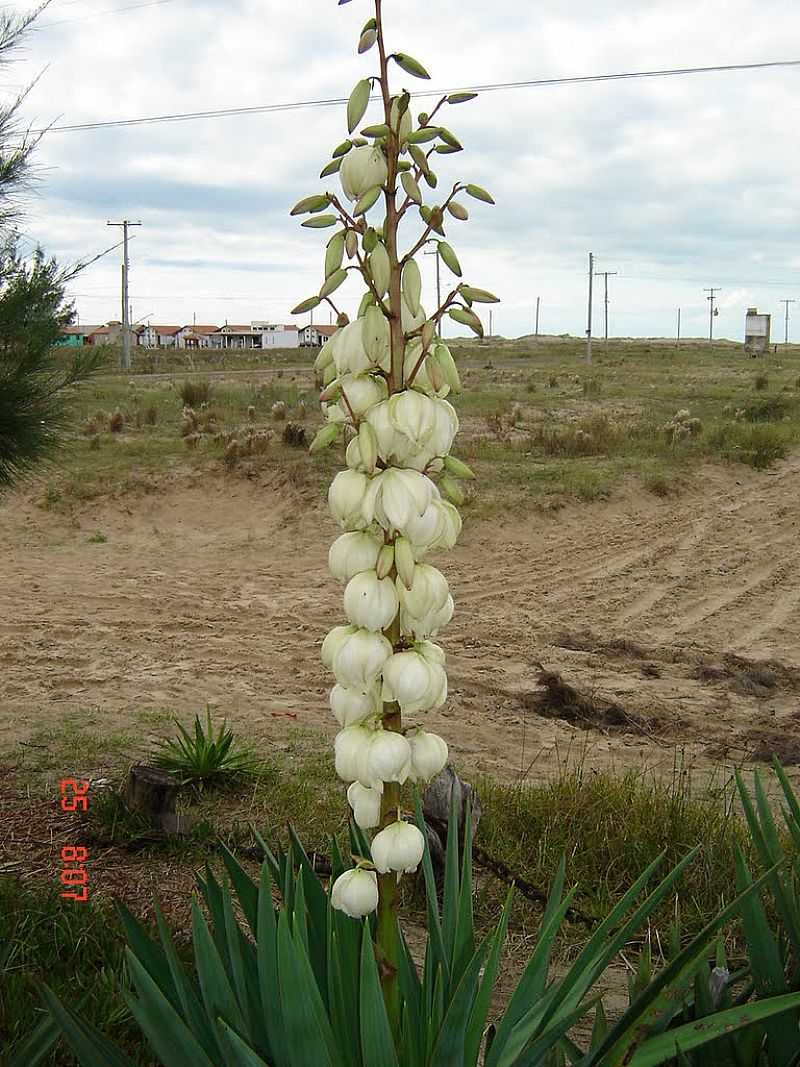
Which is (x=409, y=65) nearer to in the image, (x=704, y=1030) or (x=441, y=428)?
(x=441, y=428)

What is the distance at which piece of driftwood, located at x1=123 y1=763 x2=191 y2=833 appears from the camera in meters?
4.14

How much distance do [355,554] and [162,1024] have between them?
91 cm

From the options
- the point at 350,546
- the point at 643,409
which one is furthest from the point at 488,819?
the point at 643,409

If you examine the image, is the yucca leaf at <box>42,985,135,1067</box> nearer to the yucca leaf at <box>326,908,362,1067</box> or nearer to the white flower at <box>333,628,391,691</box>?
the yucca leaf at <box>326,908,362,1067</box>

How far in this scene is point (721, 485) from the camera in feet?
38.7

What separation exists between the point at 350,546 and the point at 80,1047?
3.28 feet

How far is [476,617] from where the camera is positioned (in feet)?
26.7

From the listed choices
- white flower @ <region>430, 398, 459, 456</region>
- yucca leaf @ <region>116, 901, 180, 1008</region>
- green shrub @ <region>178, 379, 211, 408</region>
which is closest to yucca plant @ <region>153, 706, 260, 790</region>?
yucca leaf @ <region>116, 901, 180, 1008</region>

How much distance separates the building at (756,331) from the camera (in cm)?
4991

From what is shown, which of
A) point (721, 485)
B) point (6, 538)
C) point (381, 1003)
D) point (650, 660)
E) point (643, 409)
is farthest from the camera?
point (643, 409)

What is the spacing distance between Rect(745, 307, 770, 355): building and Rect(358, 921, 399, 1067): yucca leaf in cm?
5143

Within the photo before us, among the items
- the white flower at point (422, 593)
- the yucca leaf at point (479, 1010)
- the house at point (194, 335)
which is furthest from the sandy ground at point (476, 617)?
the house at point (194, 335)

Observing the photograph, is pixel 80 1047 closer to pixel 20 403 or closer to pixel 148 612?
pixel 20 403

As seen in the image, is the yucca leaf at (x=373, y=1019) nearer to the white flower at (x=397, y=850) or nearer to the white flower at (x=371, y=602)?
the white flower at (x=397, y=850)
